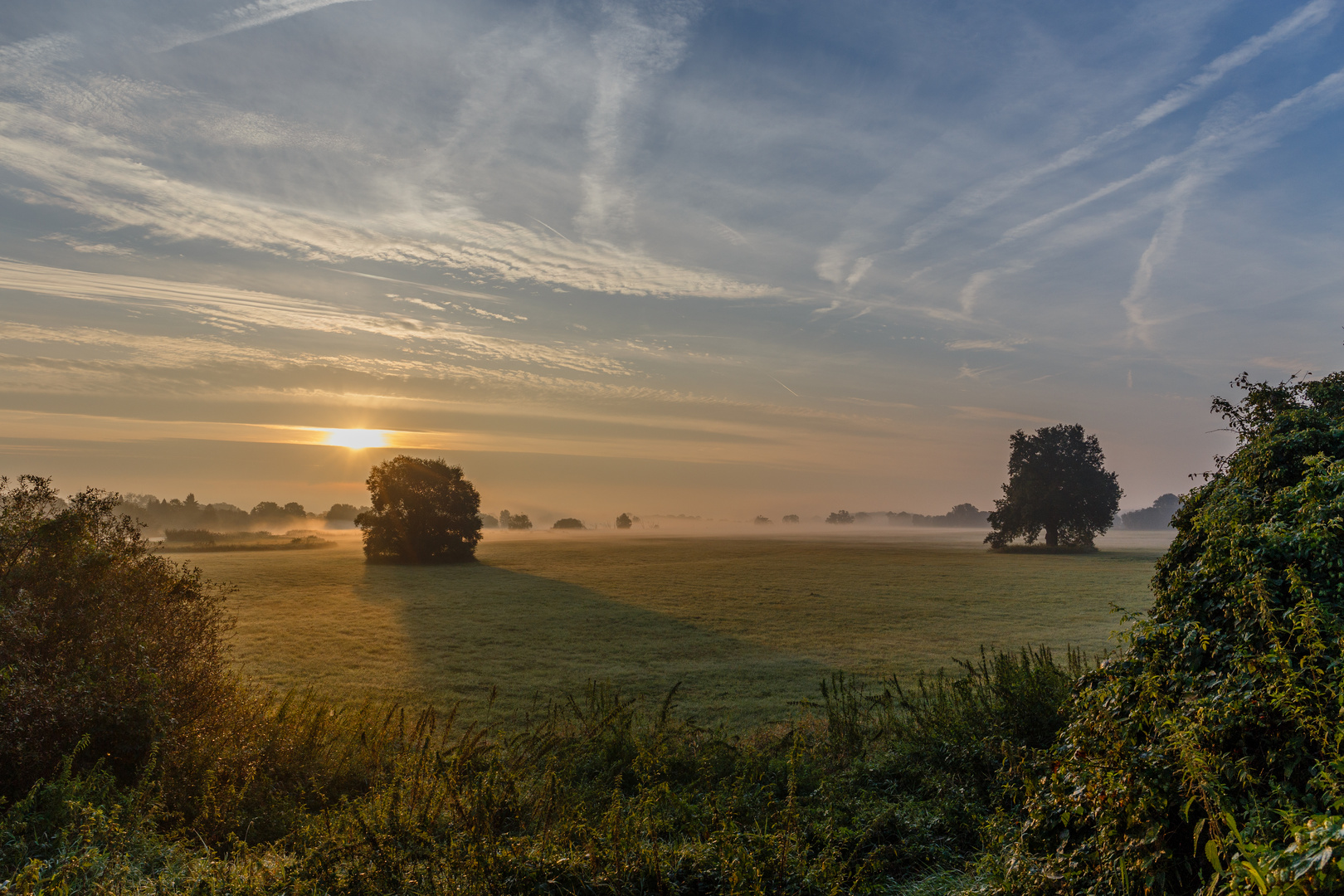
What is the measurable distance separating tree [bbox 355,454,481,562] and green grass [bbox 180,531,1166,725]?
3.53m

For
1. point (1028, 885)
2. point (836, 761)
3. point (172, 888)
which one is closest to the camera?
point (1028, 885)

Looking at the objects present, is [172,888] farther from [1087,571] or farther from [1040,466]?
[1040,466]

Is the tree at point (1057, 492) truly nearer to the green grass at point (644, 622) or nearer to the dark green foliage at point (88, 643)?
the green grass at point (644, 622)

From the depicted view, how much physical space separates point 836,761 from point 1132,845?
634cm

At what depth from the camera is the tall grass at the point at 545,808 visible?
5.81 meters

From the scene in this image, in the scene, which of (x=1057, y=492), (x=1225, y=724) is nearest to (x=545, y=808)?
(x=1225, y=724)

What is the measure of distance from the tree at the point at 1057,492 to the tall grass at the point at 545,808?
6000 cm

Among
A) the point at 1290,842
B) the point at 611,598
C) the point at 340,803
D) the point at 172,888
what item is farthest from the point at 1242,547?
the point at 611,598

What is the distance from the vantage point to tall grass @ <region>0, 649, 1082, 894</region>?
5.81m

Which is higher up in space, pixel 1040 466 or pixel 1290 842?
pixel 1040 466

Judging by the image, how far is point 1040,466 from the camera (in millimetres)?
65938

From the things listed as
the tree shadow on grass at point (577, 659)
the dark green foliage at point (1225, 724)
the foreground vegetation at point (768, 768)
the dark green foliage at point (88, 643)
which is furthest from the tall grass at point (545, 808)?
the tree shadow on grass at point (577, 659)

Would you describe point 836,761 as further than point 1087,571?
No

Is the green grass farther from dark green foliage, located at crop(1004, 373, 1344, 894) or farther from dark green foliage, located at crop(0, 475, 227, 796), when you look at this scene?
dark green foliage, located at crop(1004, 373, 1344, 894)
